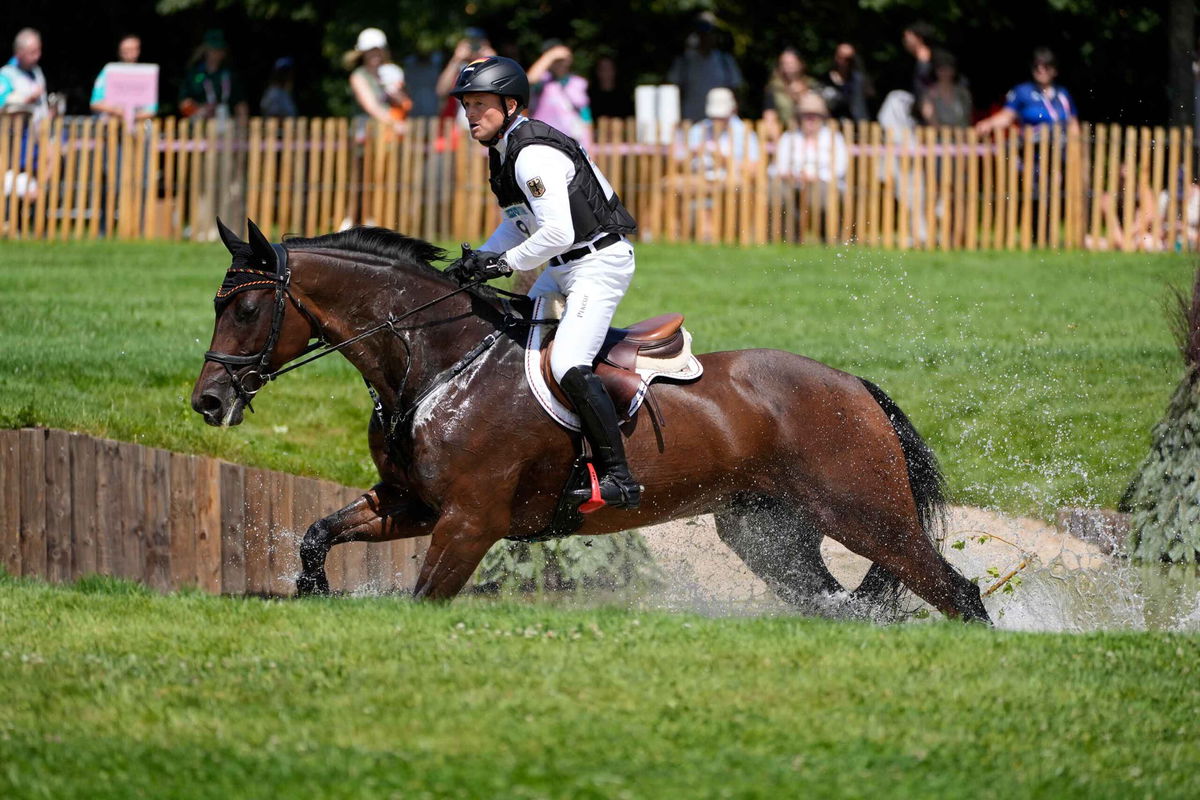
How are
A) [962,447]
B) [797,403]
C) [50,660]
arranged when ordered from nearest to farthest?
[50,660] < [797,403] < [962,447]

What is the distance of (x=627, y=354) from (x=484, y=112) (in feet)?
4.48

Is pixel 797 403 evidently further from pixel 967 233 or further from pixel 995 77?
pixel 995 77

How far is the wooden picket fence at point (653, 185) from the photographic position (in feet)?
66.9

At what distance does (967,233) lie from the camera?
2103 cm

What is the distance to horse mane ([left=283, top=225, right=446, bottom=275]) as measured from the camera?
8.07 meters

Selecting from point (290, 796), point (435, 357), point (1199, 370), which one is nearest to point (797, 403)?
point (435, 357)

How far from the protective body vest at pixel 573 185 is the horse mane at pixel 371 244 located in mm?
483

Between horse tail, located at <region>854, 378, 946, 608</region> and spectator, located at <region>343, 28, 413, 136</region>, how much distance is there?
12.9 m

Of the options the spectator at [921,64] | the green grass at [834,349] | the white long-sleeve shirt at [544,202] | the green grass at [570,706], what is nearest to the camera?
the green grass at [570,706]

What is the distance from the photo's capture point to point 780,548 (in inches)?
351

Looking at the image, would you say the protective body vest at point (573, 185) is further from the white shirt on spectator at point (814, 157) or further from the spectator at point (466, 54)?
the white shirt on spectator at point (814, 157)

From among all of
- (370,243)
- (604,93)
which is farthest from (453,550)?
(604,93)

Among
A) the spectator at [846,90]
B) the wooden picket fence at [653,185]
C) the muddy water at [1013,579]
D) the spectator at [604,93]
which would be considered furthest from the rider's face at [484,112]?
the spectator at [604,93]

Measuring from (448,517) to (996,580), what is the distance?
4.14m
